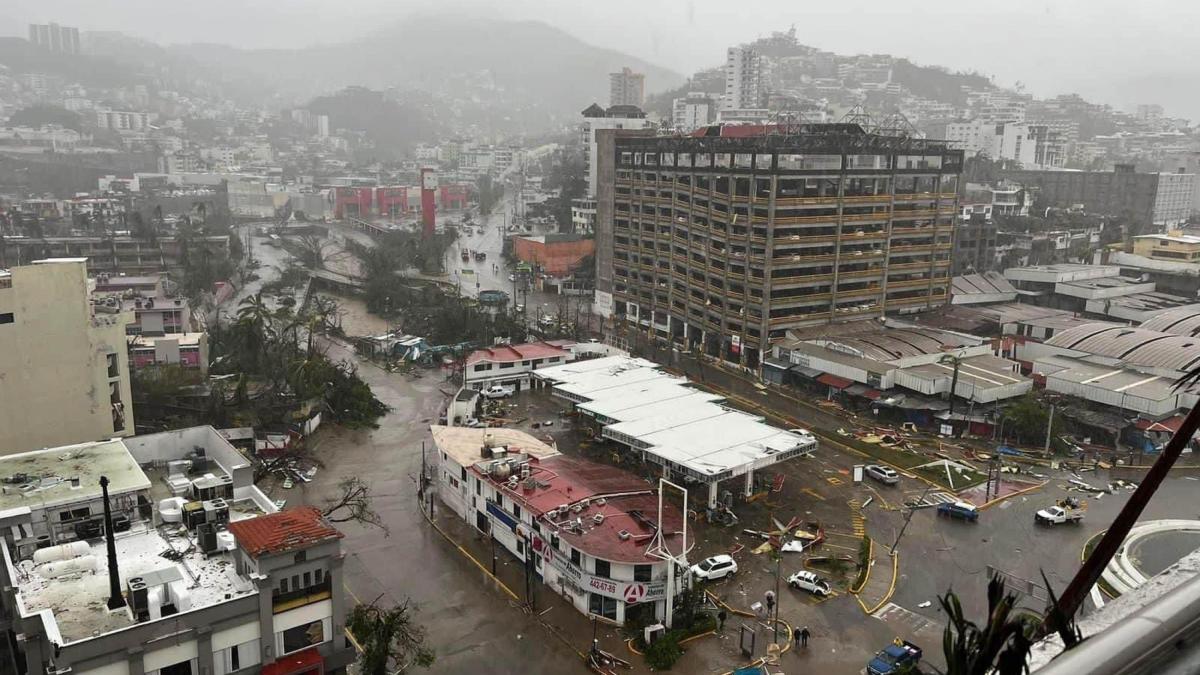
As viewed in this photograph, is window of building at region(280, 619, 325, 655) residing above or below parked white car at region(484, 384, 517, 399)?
above

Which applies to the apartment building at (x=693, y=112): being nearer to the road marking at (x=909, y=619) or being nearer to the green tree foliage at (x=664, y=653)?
the road marking at (x=909, y=619)

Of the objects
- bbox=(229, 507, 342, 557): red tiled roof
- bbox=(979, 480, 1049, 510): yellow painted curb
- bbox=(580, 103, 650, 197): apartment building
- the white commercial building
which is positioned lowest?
bbox=(979, 480, 1049, 510): yellow painted curb

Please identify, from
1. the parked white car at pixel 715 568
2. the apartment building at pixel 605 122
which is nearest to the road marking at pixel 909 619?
the parked white car at pixel 715 568

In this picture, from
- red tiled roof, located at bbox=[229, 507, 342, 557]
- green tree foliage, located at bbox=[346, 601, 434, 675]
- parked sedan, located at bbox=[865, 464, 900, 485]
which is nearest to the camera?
red tiled roof, located at bbox=[229, 507, 342, 557]

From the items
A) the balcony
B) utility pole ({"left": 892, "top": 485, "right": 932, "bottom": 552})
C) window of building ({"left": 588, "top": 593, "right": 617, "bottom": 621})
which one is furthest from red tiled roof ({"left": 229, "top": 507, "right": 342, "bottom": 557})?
utility pole ({"left": 892, "top": 485, "right": 932, "bottom": 552})

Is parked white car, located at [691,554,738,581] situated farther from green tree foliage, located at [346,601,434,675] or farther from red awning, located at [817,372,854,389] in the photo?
red awning, located at [817,372,854,389]
